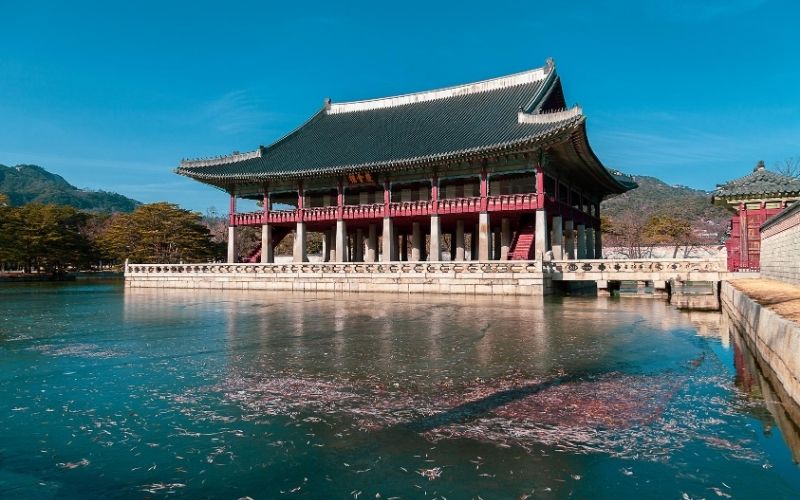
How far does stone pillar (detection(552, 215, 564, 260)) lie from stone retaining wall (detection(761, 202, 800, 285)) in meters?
12.4

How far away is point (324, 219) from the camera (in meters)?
36.9

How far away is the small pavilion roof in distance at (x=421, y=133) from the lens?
30.0 meters

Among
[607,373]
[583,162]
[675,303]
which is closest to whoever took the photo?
[607,373]

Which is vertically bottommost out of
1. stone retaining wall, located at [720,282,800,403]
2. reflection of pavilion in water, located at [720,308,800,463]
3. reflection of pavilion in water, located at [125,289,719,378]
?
reflection of pavilion in water, located at [125,289,719,378]

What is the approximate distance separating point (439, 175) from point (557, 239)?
8.42m

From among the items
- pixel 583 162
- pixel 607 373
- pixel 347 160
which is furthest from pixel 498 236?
pixel 607 373

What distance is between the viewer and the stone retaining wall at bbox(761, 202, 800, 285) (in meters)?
13.7

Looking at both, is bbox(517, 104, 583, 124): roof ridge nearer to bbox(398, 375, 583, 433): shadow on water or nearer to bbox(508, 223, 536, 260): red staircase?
bbox(508, 223, 536, 260): red staircase

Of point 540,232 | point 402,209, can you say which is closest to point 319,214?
point 402,209

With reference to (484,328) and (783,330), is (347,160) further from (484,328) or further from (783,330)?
(783,330)

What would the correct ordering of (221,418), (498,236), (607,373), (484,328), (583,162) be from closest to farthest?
(221,418)
(607,373)
(484,328)
(583,162)
(498,236)

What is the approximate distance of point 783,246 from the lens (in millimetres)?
15562

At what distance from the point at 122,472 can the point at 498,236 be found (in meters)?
40.0

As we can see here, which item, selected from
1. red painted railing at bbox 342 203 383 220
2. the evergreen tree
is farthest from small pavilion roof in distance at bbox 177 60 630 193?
the evergreen tree
